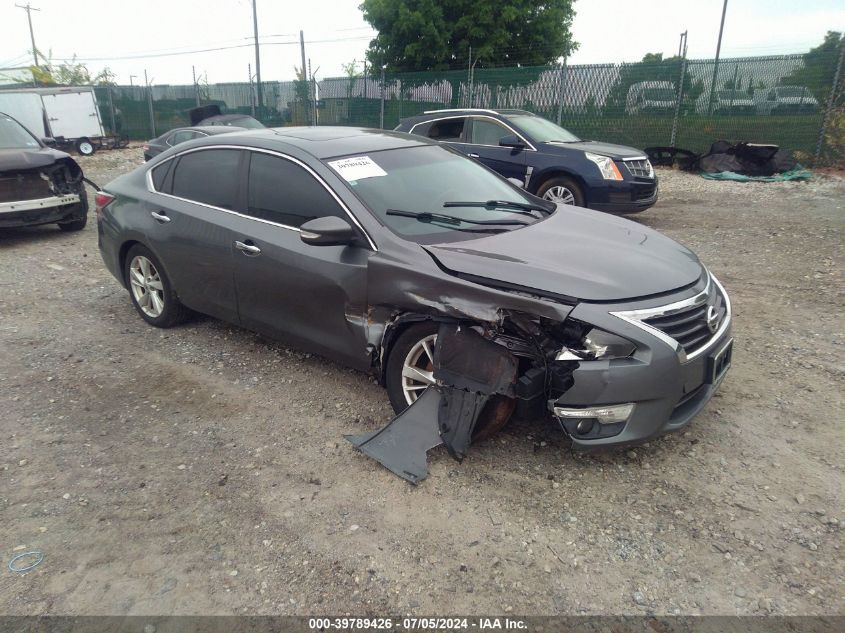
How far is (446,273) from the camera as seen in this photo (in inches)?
130

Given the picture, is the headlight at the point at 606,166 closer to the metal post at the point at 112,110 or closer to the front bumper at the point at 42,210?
the front bumper at the point at 42,210

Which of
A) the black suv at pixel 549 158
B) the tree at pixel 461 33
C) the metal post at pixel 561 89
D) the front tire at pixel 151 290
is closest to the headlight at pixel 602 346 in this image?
the front tire at pixel 151 290

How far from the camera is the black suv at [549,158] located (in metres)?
8.61

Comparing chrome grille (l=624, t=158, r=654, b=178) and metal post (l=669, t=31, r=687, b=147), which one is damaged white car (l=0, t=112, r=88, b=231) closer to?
chrome grille (l=624, t=158, r=654, b=178)

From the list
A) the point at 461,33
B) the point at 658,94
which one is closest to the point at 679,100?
the point at 658,94

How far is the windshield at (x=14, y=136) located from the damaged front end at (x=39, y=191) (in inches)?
22.7

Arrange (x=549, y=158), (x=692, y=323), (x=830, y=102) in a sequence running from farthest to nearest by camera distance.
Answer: (x=830, y=102) < (x=549, y=158) < (x=692, y=323)

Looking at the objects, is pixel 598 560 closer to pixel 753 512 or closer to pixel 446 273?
pixel 753 512

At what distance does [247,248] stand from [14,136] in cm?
649

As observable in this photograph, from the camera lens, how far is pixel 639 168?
28.8 ft

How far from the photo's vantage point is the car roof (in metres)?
4.15

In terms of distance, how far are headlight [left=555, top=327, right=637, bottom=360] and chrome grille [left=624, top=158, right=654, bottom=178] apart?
6.37 metres

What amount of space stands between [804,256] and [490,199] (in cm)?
492

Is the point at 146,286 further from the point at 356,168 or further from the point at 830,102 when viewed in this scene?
the point at 830,102
